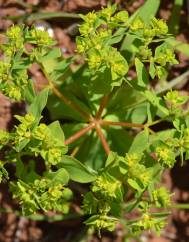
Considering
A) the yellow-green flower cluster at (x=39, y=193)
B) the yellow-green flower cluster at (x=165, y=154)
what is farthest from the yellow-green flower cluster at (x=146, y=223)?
the yellow-green flower cluster at (x=39, y=193)

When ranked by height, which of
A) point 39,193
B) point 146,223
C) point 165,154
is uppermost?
point 165,154

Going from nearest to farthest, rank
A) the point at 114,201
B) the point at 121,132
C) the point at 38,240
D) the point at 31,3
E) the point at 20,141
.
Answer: the point at 20,141
the point at 114,201
the point at 121,132
the point at 38,240
the point at 31,3

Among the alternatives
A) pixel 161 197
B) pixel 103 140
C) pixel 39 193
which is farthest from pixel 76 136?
pixel 161 197

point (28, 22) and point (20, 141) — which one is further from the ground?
point (28, 22)

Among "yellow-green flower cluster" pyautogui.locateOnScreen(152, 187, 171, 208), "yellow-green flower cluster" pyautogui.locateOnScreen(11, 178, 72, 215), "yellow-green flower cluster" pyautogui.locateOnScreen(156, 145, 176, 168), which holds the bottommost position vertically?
"yellow-green flower cluster" pyautogui.locateOnScreen(152, 187, 171, 208)

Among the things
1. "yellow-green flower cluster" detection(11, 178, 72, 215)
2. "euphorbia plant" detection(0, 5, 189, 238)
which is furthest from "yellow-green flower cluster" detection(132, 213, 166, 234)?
"yellow-green flower cluster" detection(11, 178, 72, 215)

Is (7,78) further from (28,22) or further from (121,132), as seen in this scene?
(28,22)

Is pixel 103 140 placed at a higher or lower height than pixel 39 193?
higher

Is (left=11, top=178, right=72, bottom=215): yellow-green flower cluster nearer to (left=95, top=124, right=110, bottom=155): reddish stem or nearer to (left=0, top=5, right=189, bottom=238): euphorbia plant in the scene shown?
(left=0, top=5, right=189, bottom=238): euphorbia plant

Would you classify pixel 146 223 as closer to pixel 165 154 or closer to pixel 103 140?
pixel 165 154

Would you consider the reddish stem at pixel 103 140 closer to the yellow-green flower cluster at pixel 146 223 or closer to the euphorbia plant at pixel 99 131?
the euphorbia plant at pixel 99 131

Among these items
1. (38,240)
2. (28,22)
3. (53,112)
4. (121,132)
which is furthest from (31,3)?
(38,240)
